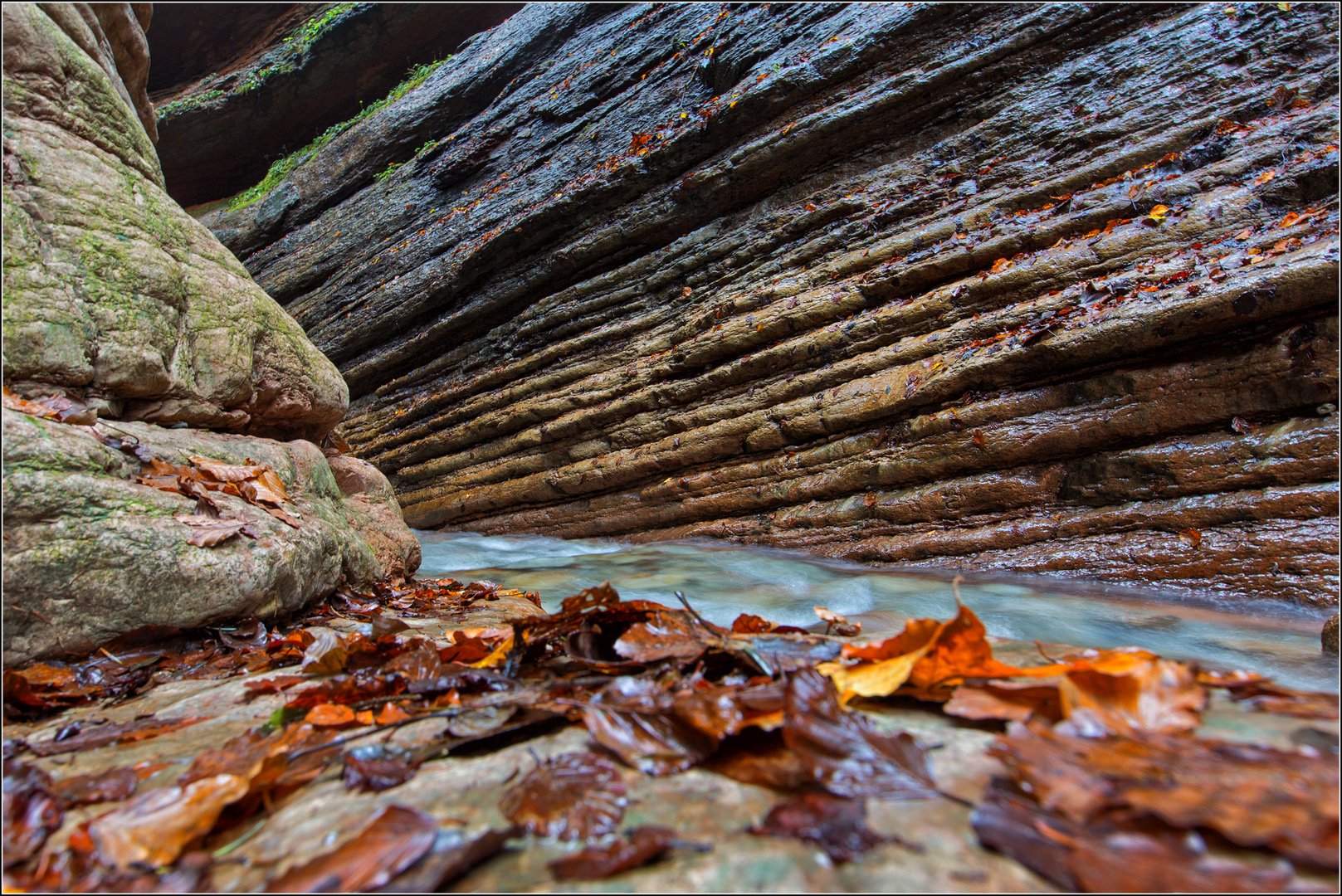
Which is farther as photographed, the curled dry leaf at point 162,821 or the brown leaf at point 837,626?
the brown leaf at point 837,626

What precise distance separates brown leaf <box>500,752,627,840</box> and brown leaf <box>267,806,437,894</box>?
0.14 m

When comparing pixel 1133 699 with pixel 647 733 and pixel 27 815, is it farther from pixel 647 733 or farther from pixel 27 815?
pixel 27 815

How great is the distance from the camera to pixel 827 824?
91 cm

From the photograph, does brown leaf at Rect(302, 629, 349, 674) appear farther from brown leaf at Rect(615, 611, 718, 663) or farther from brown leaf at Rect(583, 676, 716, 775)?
brown leaf at Rect(583, 676, 716, 775)

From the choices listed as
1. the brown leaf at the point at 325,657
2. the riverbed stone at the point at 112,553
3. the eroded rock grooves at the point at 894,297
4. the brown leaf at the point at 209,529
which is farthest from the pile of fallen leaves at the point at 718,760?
the eroded rock grooves at the point at 894,297

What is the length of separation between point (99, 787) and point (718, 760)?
134cm

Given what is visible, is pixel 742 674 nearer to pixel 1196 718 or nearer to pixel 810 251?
pixel 1196 718

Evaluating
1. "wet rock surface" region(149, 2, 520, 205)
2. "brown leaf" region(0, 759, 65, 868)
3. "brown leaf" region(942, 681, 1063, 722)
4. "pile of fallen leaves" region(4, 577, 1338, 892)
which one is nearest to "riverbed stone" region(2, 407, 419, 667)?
"pile of fallen leaves" region(4, 577, 1338, 892)

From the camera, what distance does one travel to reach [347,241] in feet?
43.8

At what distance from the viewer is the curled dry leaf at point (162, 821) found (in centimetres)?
98

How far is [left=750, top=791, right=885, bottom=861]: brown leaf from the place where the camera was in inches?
33.6

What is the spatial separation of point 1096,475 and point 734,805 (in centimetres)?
477

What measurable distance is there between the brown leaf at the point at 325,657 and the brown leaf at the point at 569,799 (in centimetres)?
127

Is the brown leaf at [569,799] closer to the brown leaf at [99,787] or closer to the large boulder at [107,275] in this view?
the brown leaf at [99,787]
